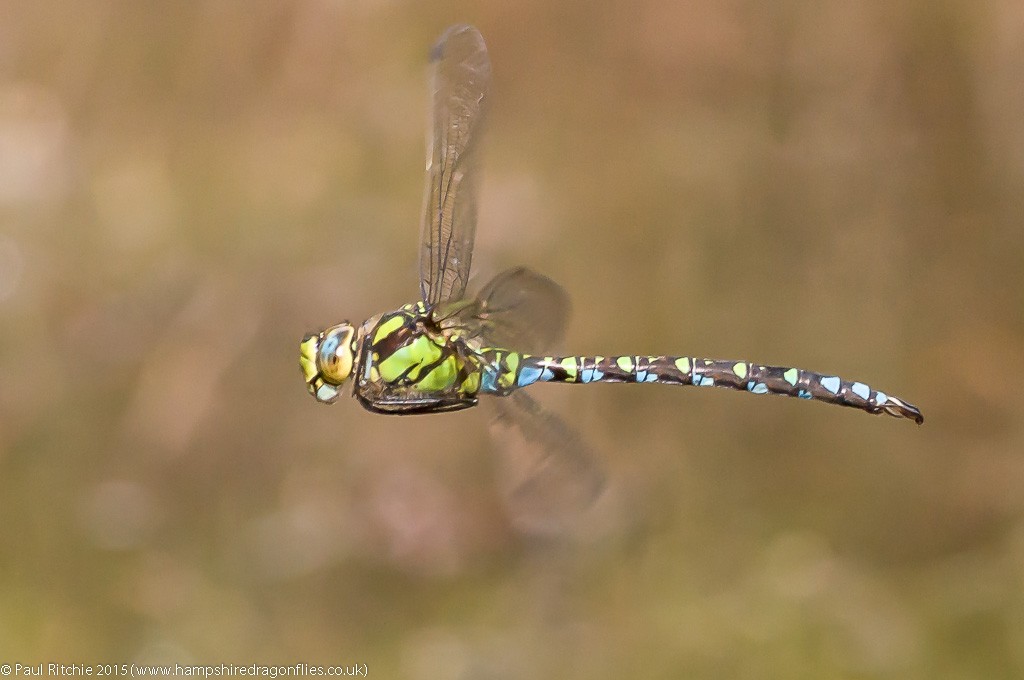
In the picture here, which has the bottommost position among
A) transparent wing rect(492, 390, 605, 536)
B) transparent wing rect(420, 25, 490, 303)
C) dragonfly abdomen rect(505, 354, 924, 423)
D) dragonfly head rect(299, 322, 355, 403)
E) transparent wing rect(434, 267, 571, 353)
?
transparent wing rect(492, 390, 605, 536)

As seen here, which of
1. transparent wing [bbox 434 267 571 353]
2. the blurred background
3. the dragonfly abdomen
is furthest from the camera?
the blurred background

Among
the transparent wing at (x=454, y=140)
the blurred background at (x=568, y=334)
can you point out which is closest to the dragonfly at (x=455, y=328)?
the transparent wing at (x=454, y=140)

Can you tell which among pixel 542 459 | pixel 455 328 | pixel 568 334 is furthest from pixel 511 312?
pixel 568 334

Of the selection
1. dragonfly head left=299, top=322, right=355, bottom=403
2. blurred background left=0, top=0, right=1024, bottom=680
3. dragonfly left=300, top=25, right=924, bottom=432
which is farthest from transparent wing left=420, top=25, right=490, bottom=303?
blurred background left=0, top=0, right=1024, bottom=680

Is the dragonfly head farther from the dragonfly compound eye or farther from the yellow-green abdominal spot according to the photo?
the yellow-green abdominal spot

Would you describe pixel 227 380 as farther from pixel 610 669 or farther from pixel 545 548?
pixel 610 669

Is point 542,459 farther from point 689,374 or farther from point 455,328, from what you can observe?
point 689,374

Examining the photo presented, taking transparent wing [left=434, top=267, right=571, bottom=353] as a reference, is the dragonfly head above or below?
below
